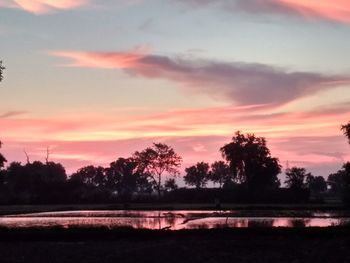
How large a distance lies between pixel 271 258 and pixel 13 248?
1354 cm

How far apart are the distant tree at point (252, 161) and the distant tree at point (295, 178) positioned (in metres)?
4.58

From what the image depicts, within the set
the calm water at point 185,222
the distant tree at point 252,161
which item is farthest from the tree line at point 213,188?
the calm water at point 185,222

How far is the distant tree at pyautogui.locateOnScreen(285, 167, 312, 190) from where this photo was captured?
362 feet

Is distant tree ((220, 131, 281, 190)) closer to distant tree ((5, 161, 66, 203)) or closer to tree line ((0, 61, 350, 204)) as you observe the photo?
tree line ((0, 61, 350, 204))

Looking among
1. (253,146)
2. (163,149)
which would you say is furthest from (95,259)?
(163,149)

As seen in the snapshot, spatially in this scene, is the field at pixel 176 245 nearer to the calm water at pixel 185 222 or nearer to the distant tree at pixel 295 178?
the calm water at pixel 185 222

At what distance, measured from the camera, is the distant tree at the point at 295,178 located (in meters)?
110

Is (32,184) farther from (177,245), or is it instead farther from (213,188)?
(177,245)

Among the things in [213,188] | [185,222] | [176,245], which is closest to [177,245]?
[176,245]

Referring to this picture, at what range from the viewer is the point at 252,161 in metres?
127

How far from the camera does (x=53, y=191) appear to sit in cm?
11612

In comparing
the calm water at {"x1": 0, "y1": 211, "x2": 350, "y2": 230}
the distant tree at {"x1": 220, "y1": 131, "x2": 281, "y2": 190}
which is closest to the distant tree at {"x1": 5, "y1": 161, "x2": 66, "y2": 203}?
the distant tree at {"x1": 220, "y1": 131, "x2": 281, "y2": 190}

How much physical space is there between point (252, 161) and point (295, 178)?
13.1 metres

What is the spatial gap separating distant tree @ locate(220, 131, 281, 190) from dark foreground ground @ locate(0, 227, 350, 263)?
91.3 metres
